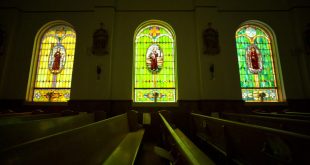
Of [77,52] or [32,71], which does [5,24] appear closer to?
[32,71]

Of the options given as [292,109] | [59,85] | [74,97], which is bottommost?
[292,109]

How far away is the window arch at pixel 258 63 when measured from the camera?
18.6 ft

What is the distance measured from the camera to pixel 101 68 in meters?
5.45

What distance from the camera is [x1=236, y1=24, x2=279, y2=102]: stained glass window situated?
5664 mm

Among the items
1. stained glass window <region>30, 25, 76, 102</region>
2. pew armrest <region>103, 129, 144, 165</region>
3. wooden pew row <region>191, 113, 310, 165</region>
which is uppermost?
stained glass window <region>30, 25, 76, 102</region>

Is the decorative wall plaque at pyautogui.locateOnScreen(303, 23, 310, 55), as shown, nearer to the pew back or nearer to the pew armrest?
the pew armrest

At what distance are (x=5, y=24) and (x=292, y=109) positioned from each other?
36.4ft

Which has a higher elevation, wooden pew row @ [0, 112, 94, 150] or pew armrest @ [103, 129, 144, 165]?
wooden pew row @ [0, 112, 94, 150]

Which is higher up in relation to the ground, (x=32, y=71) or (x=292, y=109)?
(x=32, y=71)

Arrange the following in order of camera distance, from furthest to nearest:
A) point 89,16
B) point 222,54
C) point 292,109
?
point 89,16 < point 222,54 < point 292,109

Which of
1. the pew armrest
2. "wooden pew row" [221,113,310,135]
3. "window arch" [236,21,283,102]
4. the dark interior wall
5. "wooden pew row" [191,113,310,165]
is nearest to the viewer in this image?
"wooden pew row" [191,113,310,165]

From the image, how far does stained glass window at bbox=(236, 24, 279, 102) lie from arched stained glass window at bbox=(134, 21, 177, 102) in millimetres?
2739

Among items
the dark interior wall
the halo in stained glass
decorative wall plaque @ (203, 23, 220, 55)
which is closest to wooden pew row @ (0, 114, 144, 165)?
the dark interior wall

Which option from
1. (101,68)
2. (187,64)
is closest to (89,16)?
(101,68)
